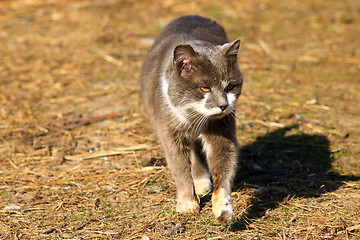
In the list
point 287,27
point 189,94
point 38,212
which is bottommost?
point 287,27

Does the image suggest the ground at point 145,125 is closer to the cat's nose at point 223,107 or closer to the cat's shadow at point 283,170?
the cat's shadow at point 283,170

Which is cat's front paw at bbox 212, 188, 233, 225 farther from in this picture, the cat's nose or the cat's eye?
the cat's eye

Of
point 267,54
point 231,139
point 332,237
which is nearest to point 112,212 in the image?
point 231,139

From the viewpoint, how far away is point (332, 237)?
117 inches

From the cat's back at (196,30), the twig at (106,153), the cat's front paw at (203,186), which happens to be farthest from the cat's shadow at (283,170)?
the cat's back at (196,30)

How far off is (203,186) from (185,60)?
4.42ft

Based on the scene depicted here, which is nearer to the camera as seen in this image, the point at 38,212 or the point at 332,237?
the point at 332,237

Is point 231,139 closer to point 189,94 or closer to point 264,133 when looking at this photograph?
point 189,94

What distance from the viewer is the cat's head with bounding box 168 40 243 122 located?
3057 millimetres

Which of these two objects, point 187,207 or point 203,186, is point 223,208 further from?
point 203,186

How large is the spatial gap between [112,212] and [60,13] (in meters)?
6.87

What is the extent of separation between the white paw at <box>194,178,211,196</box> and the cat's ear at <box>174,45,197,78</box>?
121 cm

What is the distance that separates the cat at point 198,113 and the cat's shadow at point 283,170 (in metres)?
0.35

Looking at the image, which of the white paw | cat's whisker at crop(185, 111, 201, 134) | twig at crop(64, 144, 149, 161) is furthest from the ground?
cat's whisker at crop(185, 111, 201, 134)
